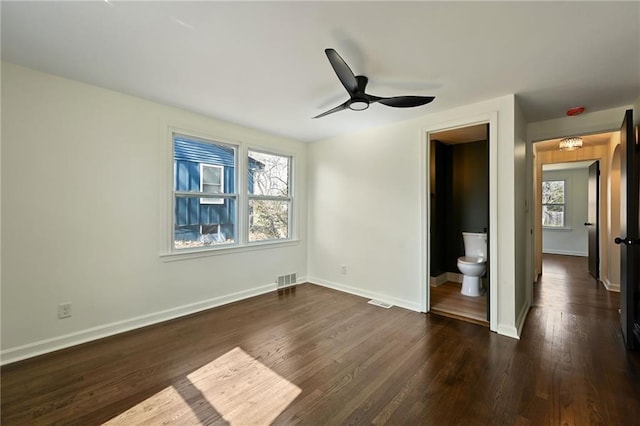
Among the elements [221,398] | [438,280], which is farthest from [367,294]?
[221,398]

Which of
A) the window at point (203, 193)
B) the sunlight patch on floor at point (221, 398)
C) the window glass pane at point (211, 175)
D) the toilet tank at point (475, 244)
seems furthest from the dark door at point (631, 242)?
the window glass pane at point (211, 175)

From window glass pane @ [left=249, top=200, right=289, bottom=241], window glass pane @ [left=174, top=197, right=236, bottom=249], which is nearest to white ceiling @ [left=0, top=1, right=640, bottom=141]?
window glass pane @ [left=174, top=197, right=236, bottom=249]

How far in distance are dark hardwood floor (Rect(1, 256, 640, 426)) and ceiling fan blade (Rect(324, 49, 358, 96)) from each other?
85.1 inches

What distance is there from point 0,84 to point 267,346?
3.02 meters

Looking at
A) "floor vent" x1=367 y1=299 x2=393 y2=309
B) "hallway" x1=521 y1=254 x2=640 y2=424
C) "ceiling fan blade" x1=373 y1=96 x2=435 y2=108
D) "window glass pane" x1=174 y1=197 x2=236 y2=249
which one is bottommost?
"hallway" x1=521 y1=254 x2=640 y2=424

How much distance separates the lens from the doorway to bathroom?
13.3 feet

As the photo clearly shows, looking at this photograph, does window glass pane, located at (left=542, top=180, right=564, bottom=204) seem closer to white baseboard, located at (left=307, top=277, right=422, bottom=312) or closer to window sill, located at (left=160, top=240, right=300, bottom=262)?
white baseboard, located at (left=307, top=277, right=422, bottom=312)

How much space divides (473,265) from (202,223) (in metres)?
3.70

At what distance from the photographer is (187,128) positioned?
3217 mm

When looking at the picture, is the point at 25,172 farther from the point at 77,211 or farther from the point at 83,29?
the point at 83,29

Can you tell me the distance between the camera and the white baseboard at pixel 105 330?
2.22m

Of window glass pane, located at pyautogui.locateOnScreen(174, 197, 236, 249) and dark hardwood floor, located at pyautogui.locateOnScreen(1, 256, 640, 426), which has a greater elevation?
window glass pane, located at pyautogui.locateOnScreen(174, 197, 236, 249)

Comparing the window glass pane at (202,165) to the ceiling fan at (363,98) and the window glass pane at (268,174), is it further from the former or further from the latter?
the ceiling fan at (363,98)

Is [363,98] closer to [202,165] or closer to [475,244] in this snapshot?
[202,165]
